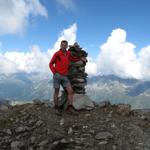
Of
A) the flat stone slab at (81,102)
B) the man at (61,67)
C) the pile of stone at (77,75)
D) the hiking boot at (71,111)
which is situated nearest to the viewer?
the man at (61,67)

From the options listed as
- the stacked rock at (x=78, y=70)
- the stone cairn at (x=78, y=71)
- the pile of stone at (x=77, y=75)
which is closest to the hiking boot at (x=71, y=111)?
the pile of stone at (x=77, y=75)

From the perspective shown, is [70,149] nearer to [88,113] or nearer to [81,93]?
[88,113]

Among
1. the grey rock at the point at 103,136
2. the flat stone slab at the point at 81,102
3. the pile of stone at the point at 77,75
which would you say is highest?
the pile of stone at the point at 77,75

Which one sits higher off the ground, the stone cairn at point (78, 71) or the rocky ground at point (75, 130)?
the stone cairn at point (78, 71)

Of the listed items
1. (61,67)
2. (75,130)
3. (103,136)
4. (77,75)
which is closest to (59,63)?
(61,67)

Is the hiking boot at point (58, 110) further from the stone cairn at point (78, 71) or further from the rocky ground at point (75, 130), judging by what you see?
the stone cairn at point (78, 71)

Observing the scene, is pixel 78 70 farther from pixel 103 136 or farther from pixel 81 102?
pixel 103 136
